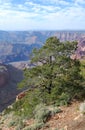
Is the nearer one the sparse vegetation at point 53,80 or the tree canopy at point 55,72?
the sparse vegetation at point 53,80

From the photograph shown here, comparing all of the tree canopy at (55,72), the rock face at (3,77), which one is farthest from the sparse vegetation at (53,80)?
the rock face at (3,77)

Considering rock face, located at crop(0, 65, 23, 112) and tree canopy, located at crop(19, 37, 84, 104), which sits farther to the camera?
rock face, located at crop(0, 65, 23, 112)

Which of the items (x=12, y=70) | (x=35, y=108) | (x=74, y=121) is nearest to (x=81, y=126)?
(x=74, y=121)

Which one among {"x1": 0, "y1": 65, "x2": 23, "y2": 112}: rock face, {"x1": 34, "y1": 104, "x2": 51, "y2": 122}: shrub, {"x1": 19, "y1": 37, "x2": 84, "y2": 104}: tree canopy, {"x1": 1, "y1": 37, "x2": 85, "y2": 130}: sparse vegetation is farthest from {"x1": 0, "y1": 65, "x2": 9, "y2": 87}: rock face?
{"x1": 34, "y1": 104, "x2": 51, "y2": 122}: shrub

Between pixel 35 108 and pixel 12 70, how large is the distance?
146 m

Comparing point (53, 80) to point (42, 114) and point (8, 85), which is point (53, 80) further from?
point (8, 85)

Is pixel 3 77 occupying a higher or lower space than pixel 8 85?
higher

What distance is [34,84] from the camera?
21.1m

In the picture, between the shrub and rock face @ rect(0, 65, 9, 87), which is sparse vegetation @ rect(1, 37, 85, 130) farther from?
rock face @ rect(0, 65, 9, 87)

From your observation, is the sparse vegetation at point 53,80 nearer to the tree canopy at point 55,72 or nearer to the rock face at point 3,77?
the tree canopy at point 55,72

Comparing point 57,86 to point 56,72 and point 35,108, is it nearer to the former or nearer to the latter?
point 56,72

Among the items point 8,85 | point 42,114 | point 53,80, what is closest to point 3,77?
point 8,85

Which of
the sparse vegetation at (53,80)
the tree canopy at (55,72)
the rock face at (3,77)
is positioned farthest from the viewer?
the rock face at (3,77)

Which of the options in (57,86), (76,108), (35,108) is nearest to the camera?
(76,108)
